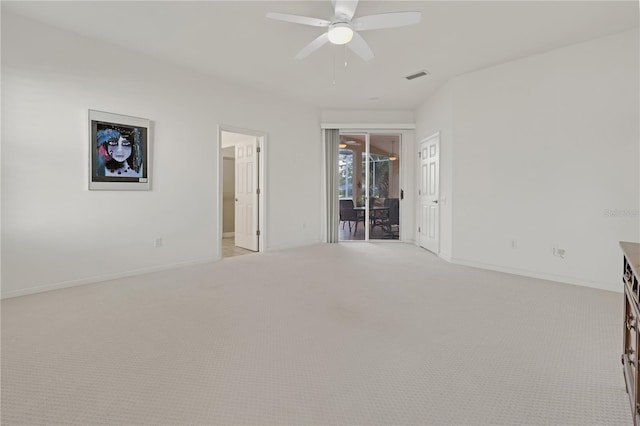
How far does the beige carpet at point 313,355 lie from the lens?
63.7 inches

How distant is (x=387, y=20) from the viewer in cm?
272

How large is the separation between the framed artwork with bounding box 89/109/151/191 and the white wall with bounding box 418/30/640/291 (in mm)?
4454

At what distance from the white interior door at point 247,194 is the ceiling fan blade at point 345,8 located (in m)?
3.47

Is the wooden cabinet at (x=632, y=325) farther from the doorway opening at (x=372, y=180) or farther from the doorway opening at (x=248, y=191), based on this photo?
the doorway opening at (x=372, y=180)

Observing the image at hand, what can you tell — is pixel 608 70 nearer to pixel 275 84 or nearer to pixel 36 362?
pixel 275 84

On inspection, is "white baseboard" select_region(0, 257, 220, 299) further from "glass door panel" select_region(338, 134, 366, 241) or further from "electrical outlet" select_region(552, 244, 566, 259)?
"electrical outlet" select_region(552, 244, 566, 259)

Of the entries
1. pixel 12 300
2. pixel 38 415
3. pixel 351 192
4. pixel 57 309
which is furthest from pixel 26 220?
pixel 351 192

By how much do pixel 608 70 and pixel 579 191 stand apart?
4.51ft

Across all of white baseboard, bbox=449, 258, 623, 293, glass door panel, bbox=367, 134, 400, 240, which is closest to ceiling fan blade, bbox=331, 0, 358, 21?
white baseboard, bbox=449, 258, 623, 293

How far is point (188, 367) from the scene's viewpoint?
1994 mm

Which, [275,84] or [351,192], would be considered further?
[351,192]

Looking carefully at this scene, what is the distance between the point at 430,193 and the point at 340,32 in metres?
3.93

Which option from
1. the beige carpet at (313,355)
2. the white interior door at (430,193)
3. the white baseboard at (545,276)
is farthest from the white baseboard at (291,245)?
the white baseboard at (545,276)

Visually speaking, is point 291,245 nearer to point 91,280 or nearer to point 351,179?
point 351,179
